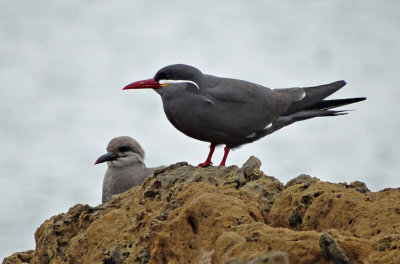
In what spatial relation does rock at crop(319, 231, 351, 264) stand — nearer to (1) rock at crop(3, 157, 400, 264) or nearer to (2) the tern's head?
(1) rock at crop(3, 157, 400, 264)

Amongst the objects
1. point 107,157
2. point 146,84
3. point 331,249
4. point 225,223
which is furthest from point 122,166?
point 331,249

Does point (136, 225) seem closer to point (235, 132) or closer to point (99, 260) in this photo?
point (99, 260)

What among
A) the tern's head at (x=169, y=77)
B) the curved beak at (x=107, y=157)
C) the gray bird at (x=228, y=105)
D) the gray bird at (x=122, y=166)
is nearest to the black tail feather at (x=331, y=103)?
the gray bird at (x=228, y=105)

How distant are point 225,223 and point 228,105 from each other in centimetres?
427

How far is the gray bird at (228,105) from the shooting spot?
9016 mm

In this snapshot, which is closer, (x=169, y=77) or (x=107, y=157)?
(x=169, y=77)

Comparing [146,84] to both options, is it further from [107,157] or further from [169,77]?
[107,157]

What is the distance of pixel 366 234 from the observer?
5.37 metres

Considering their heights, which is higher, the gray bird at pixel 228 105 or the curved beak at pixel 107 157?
the curved beak at pixel 107 157

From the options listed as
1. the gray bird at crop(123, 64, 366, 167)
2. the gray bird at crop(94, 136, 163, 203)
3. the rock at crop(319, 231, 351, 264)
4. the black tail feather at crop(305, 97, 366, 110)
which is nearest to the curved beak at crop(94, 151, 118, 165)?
the gray bird at crop(94, 136, 163, 203)

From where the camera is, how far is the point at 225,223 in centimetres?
538

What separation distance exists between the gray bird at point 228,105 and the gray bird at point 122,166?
2653mm

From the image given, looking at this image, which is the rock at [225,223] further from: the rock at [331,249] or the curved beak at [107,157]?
the curved beak at [107,157]

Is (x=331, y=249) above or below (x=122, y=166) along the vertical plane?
below
